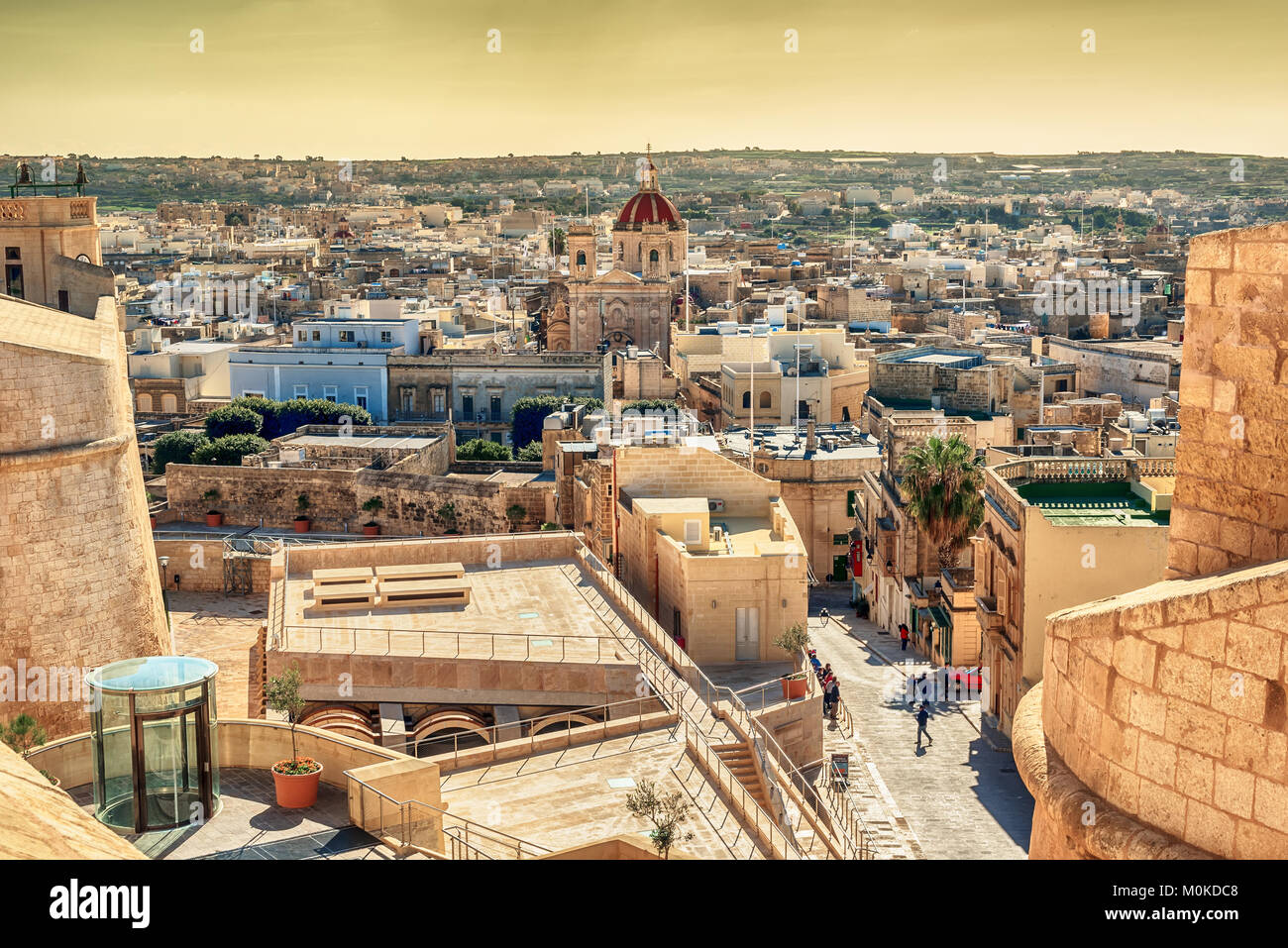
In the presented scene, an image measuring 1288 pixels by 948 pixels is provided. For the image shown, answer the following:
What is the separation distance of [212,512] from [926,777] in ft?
64.2

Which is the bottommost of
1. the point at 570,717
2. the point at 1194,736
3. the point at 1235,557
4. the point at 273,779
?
the point at 570,717

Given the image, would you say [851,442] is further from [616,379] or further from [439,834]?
[439,834]

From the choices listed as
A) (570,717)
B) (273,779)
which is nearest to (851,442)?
(570,717)

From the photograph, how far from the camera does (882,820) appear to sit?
18391 millimetres

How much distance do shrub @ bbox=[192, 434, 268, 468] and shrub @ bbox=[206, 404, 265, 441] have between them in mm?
4303

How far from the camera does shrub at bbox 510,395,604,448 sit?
50000 millimetres

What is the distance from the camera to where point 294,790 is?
1069cm

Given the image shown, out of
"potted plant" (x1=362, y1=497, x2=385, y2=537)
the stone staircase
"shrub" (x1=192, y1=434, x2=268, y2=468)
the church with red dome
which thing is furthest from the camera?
the church with red dome

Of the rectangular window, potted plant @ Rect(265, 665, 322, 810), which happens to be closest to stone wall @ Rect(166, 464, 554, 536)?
the rectangular window

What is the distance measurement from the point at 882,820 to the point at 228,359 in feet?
135

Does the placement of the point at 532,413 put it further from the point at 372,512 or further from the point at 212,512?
the point at 212,512

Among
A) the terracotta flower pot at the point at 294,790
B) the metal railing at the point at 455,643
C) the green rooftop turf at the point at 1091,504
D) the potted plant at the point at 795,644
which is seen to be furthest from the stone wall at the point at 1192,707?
the green rooftop turf at the point at 1091,504

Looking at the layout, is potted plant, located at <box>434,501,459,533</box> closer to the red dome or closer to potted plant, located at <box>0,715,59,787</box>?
potted plant, located at <box>0,715,59,787</box>

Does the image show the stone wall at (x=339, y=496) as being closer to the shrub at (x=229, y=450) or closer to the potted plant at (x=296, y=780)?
the shrub at (x=229, y=450)
